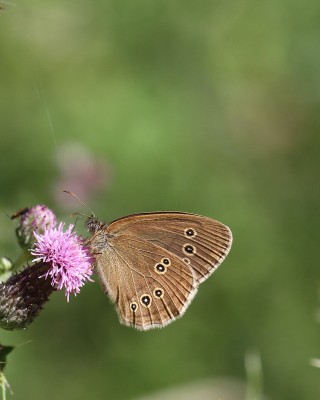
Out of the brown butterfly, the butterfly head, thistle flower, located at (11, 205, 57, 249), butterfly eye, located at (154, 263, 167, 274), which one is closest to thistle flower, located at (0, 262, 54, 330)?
thistle flower, located at (11, 205, 57, 249)

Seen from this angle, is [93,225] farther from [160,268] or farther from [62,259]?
[62,259]

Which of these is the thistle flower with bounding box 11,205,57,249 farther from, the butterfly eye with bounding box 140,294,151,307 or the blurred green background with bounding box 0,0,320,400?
the blurred green background with bounding box 0,0,320,400

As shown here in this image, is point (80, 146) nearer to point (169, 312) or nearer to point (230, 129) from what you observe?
point (230, 129)

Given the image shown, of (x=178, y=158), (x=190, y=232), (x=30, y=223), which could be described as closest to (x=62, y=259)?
(x=30, y=223)

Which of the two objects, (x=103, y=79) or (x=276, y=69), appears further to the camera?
(x=276, y=69)

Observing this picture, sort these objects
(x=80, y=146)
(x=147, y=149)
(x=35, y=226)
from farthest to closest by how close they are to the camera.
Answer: (x=147, y=149) < (x=80, y=146) < (x=35, y=226)

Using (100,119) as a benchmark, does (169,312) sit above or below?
below

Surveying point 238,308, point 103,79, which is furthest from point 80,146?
point 238,308

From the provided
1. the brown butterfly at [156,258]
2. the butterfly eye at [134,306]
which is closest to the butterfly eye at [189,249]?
the brown butterfly at [156,258]
